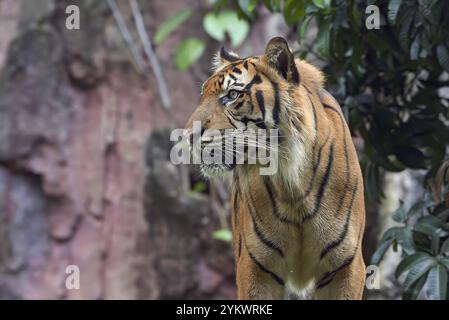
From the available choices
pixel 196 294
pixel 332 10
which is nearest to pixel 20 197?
pixel 196 294

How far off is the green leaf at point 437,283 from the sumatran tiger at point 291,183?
1.85 feet

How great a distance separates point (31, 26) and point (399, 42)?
4874 millimetres

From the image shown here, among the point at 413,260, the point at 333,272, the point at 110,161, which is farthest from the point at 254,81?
the point at 110,161

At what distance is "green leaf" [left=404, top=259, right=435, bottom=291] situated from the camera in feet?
13.5

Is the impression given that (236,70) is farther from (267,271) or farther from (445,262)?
(445,262)

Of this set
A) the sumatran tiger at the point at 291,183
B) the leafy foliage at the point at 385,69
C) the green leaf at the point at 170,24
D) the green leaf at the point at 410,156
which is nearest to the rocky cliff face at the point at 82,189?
the green leaf at the point at 170,24

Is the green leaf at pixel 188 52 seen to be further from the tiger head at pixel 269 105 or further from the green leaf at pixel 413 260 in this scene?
the tiger head at pixel 269 105

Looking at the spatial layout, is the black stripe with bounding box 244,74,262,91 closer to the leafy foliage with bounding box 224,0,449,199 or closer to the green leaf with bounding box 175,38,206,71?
the leafy foliage with bounding box 224,0,449,199

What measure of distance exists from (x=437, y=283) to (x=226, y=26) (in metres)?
4.72

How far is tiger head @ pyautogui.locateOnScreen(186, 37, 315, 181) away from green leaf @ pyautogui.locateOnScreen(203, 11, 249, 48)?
14.8 ft

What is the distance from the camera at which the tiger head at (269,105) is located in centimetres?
346

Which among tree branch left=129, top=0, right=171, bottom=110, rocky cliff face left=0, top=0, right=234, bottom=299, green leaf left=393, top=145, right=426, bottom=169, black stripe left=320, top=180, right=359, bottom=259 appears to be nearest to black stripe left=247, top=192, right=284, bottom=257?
black stripe left=320, top=180, right=359, bottom=259

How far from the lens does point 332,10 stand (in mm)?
4395

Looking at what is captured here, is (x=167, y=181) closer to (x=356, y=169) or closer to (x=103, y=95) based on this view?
(x=103, y=95)
